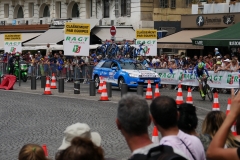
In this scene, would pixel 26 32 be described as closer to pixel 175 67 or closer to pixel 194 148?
pixel 175 67

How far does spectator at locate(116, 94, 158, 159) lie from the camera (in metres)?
4.87

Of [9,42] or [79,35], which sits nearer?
[79,35]

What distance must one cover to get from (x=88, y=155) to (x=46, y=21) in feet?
181

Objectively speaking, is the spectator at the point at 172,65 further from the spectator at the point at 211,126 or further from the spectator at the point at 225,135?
the spectator at the point at 225,135

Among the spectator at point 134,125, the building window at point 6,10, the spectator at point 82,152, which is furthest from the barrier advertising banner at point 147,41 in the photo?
the building window at point 6,10

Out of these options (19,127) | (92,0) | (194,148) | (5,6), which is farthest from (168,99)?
(5,6)

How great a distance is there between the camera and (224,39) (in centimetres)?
3588

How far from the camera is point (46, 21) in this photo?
58.7 m

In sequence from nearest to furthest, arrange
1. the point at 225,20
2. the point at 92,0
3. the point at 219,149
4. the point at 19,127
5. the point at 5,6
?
the point at 219,149, the point at 19,127, the point at 225,20, the point at 92,0, the point at 5,6

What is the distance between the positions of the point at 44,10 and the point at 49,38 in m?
8.00

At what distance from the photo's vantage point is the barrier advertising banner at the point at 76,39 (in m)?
31.5

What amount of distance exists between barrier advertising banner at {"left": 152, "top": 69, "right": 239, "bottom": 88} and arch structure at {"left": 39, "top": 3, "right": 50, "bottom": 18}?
90.1 feet

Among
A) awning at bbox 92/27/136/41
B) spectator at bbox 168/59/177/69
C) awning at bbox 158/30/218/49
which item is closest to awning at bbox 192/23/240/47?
spectator at bbox 168/59/177/69

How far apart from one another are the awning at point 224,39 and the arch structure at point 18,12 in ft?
93.4
